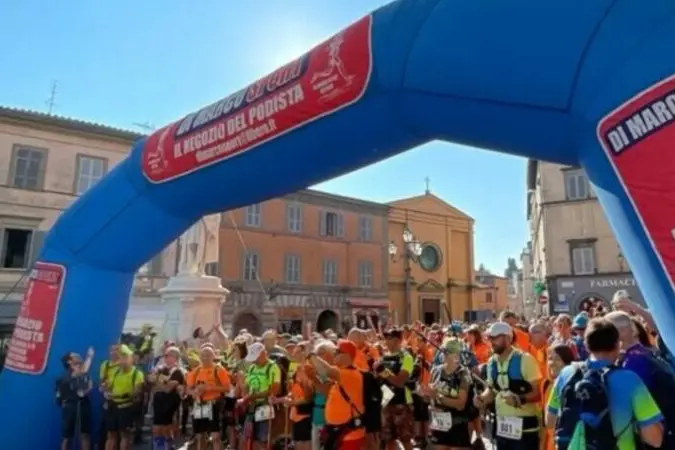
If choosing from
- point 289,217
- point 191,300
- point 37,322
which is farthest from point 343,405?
point 289,217

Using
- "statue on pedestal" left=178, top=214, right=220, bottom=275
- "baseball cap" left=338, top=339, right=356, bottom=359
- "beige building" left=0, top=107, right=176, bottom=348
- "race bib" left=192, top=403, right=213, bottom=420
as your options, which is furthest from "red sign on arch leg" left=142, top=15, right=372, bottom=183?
"beige building" left=0, top=107, right=176, bottom=348

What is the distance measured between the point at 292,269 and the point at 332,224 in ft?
14.2

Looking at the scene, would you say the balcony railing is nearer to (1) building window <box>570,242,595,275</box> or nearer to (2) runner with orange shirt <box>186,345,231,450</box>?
(2) runner with orange shirt <box>186,345,231,450</box>

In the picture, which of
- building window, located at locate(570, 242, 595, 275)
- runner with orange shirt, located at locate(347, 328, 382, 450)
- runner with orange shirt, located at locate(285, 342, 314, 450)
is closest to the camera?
runner with orange shirt, located at locate(347, 328, 382, 450)

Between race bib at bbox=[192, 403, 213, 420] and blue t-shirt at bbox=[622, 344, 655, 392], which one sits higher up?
blue t-shirt at bbox=[622, 344, 655, 392]

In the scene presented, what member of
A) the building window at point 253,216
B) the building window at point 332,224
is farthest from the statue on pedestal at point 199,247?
the building window at point 332,224

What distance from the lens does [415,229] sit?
41.6 m

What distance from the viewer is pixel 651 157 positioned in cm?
280

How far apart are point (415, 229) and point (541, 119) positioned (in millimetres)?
38464

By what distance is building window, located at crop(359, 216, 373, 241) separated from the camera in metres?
36.3

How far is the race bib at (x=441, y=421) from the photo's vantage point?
205 inches

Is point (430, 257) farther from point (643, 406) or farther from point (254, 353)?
point (643, 406)

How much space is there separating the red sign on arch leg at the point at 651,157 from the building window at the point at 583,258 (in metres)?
26.4

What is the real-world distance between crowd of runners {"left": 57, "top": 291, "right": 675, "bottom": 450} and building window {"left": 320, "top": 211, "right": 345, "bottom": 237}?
24.6 metres
